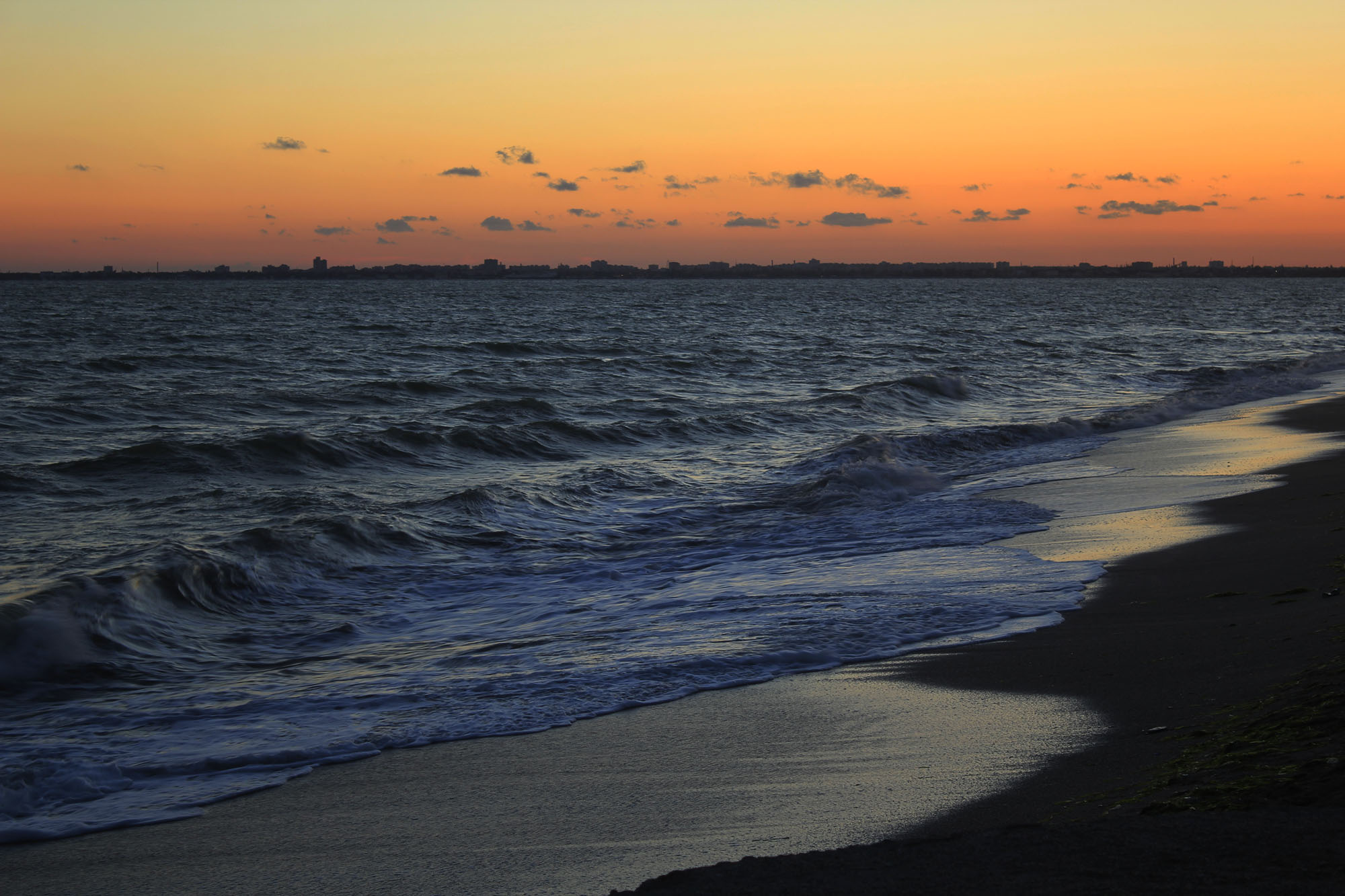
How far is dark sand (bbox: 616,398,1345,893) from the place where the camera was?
2.45m

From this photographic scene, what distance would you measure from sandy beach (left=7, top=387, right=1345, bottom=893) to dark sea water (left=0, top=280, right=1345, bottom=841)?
351mm

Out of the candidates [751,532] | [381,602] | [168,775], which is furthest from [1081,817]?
[751,532]

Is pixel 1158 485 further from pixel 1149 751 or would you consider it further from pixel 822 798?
pixel 822 798

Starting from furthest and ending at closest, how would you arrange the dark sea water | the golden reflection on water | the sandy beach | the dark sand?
the golden reflection on water, the dark sea water, the sandy beach, the dark sand

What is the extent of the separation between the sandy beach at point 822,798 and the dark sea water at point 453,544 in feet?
1.15

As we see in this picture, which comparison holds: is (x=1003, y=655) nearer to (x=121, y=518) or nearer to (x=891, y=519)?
(x=891, y=519)

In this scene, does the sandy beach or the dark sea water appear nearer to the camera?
the sandy beach

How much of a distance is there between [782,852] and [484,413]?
16039 mm

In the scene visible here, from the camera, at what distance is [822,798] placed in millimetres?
3768

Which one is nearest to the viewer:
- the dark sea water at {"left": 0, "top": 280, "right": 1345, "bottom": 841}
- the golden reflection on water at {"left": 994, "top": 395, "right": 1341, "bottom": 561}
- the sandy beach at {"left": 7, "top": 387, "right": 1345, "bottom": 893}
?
the sandy beach at {"left": 7, "top": 387, "right": 1345, "bottom": 893}

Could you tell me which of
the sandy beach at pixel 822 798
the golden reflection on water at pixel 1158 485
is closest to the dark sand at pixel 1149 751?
the sandy beach at pixel 822 798

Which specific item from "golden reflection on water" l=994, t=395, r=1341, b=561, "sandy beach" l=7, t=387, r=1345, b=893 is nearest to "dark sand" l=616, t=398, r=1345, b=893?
"sandy beach" l=7, t=387, r=1345, b=893

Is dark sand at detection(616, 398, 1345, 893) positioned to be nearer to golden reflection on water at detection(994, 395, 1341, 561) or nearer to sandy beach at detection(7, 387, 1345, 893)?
sandy beach at detection(7, 387, 1345, 893)

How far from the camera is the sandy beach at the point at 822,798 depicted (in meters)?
2.62
